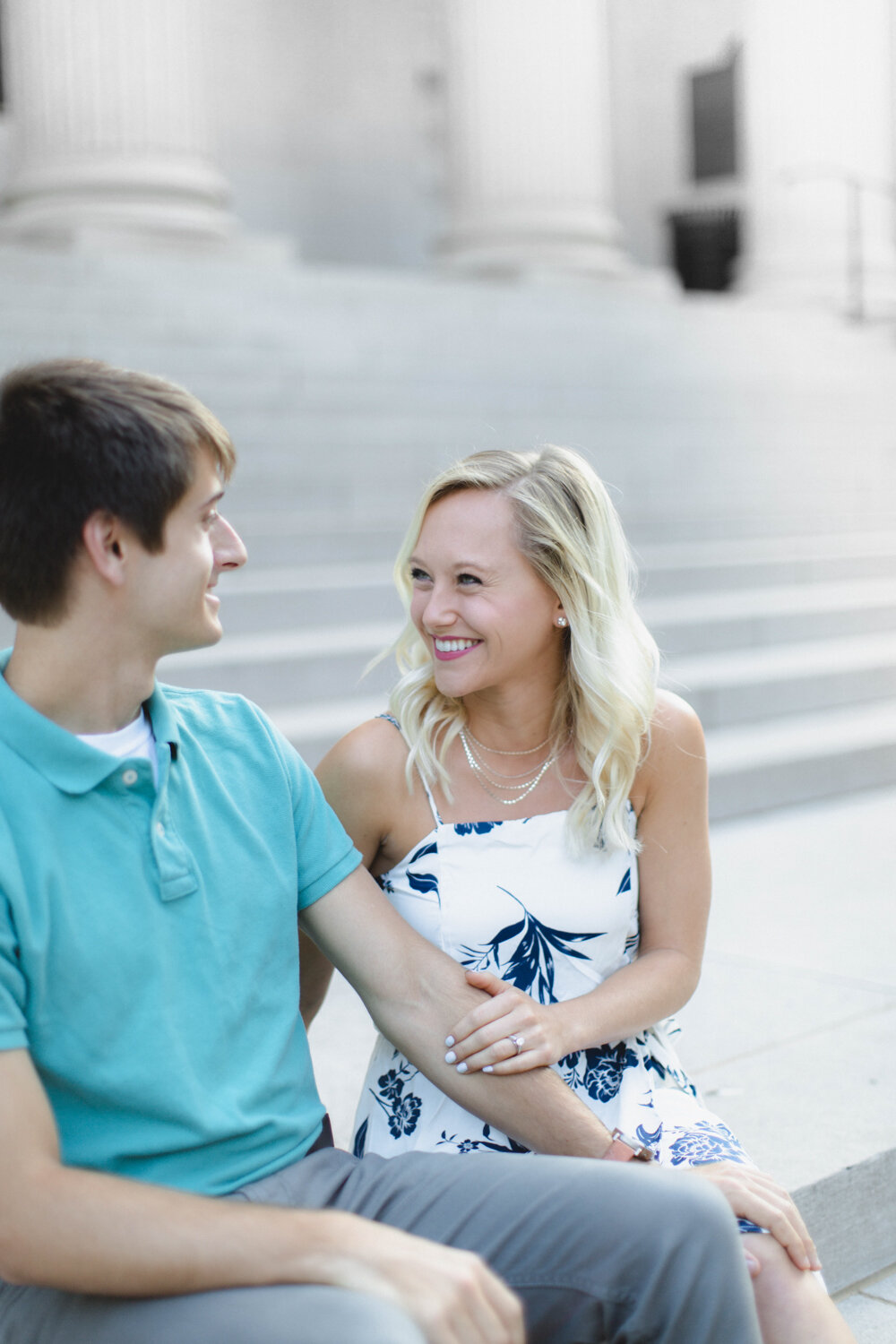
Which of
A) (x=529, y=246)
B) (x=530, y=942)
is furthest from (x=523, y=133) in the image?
(x=530, y=942)

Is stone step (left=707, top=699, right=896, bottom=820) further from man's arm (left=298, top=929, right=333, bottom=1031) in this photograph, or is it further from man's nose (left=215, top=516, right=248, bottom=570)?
man's nose (left=215, top=516, right=248, bottom=570)

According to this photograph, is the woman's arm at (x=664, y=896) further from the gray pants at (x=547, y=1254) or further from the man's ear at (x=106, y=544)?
the man's ear at (x=106, y=544)

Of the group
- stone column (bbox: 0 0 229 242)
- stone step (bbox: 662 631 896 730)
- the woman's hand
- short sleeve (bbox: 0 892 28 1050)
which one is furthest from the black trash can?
short sleeve (bbox: 0 892 28 1050)

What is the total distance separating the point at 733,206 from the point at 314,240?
5232 millimetres

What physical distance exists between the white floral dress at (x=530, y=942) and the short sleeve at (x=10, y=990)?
2.66ft

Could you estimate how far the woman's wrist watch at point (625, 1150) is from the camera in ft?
6.13

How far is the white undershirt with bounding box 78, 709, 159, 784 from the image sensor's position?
1647mm

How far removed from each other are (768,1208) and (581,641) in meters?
0.88

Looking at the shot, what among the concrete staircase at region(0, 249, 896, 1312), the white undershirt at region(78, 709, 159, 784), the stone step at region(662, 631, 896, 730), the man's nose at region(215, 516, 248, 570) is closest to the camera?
the white undershirt at region(78, 709, 159, 784)

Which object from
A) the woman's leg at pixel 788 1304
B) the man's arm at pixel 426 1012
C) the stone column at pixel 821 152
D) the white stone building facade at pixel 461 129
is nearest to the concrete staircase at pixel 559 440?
the white stone building facade at pixel 461 129

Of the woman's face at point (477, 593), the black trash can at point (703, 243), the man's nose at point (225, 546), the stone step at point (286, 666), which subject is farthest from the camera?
the black trash can at point (703, 243)

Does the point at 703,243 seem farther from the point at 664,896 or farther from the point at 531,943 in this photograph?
the point at 531,943

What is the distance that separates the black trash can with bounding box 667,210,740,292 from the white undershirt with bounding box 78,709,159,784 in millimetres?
14996

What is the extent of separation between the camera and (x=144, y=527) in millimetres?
1567
